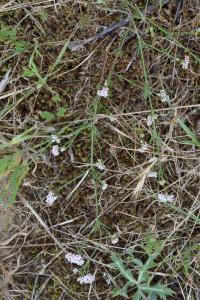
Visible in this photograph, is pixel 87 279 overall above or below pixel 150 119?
below

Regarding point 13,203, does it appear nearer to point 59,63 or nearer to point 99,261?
point 99,261

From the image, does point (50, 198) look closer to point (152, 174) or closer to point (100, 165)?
point (100, 165)

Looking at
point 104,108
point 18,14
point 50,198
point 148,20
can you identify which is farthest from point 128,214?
point 18,14

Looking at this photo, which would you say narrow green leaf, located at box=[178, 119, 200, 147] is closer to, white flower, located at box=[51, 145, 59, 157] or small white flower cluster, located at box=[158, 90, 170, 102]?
small white flower cluster, located at box=[158, 90, 170, 102]

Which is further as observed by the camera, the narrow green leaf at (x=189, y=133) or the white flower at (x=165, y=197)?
the white flower at (x=165, y=197)

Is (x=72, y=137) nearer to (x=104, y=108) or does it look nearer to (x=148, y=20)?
(x=104, y=108)

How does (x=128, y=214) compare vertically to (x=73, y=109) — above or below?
below

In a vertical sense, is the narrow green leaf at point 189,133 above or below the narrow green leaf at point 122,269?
above

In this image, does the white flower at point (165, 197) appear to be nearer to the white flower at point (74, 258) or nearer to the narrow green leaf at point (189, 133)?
the narrow green leaf at point (189, 133)

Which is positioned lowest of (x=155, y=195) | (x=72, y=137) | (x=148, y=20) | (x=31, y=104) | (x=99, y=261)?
(x=99, y=261)

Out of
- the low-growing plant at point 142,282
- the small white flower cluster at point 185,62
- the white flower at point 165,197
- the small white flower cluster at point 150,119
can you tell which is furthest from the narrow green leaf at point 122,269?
the small white flower cluster at point 185,62

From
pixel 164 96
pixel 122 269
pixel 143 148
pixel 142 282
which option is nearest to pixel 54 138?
pixel 143 148
